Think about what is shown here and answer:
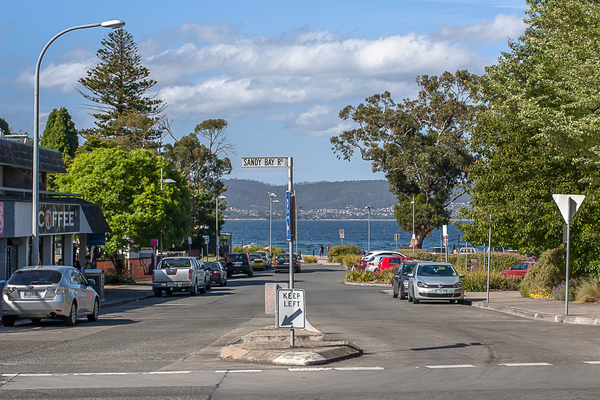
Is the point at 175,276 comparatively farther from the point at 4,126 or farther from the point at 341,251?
the point at 4,126

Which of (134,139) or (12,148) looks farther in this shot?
(134,139)

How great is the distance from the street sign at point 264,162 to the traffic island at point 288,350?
3.18 meters

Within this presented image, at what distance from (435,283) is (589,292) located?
205 inches

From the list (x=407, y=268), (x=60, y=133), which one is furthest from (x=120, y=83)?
(x=407, y=268)

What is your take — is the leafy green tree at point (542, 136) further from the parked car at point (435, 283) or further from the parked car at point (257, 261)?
the parked car at point (257, 261)

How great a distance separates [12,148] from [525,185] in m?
22.0

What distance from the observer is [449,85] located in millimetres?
65750

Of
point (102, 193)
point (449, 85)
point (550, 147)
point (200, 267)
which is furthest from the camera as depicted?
point (449, 85)

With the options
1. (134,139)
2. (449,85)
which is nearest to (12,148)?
(134,139)

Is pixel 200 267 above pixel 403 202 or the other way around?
the other way around

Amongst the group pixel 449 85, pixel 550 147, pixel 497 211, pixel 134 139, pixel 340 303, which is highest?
pixel 449 85

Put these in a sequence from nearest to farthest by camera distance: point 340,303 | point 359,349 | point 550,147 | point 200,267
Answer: point 359,349
point 550,147
point 340,303
point 200,267

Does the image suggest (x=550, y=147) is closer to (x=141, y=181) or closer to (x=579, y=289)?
(x=579, y=289)

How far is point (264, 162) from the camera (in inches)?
464
